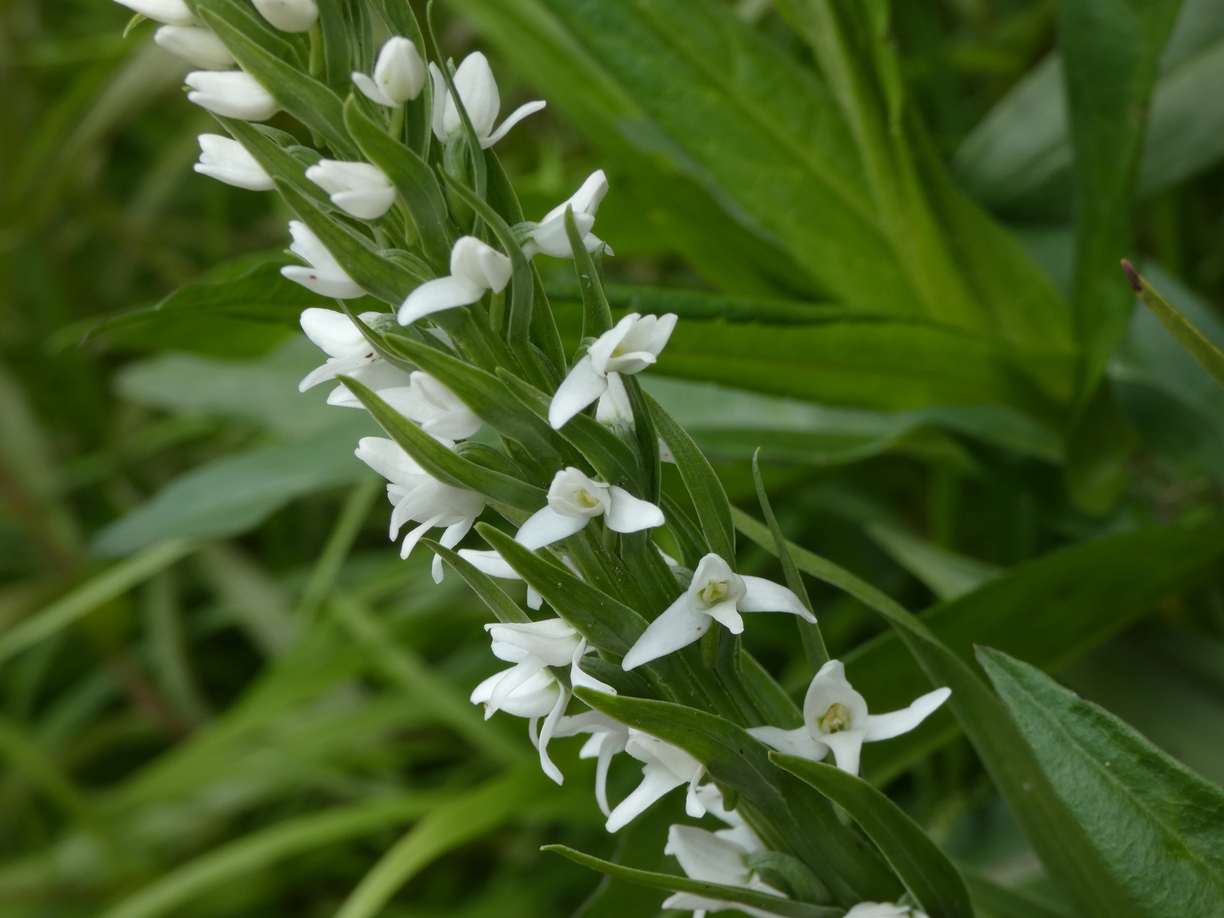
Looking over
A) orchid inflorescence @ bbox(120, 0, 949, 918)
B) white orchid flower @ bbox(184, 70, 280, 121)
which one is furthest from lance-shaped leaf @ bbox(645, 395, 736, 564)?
white orchid flower @ bbox(184, 70, 280, 121)

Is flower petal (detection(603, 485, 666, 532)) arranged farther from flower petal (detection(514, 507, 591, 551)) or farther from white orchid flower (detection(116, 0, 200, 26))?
white orchid flower (detection(116, 0, 200, 26))

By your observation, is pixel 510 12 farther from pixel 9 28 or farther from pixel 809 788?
pixel 9 28

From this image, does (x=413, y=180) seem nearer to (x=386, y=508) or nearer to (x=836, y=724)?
(x=836, y=724)

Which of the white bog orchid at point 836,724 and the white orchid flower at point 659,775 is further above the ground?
the white orchid flower at point 659,775

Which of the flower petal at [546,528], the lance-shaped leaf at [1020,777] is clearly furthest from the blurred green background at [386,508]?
the flower petal at [546,528]

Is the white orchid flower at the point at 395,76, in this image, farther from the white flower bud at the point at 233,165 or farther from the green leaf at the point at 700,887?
the green leaf at the point at 700,887

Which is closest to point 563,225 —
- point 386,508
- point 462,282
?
point 462,282
